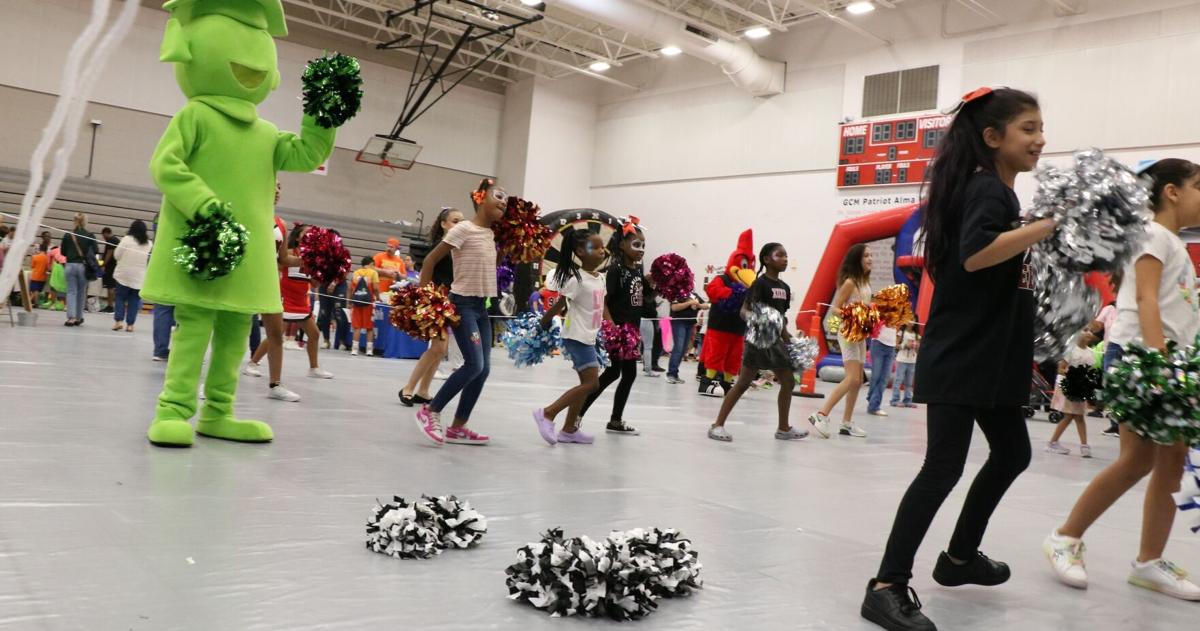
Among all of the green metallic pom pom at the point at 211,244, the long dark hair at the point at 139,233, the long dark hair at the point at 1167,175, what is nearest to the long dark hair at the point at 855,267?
the long dark hair at the point at 1167,175

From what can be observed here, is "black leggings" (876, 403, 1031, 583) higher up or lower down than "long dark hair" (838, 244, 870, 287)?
lower down

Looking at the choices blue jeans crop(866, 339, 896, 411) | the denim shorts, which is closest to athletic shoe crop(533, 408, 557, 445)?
the denim shorts

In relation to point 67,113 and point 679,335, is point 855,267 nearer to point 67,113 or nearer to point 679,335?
point 679,335

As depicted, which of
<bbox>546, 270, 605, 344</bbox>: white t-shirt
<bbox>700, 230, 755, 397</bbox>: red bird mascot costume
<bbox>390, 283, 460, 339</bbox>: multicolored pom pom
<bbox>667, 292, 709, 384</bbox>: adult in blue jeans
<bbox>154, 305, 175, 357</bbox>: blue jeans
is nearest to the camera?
<bbox>390, 283, 460, 339</bbox>: multicolored pom pom

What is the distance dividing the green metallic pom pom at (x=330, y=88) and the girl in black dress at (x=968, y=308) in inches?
120

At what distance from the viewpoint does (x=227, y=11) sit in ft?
14.5

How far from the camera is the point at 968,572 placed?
9.52 feet

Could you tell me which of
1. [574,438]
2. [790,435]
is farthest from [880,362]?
[574,438]

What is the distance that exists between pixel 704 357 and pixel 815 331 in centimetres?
184

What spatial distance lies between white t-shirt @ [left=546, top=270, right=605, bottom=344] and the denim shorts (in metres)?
0.03

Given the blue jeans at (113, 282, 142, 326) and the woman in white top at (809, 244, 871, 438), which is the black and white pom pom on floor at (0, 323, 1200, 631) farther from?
the blue jeans at (113, 282, 142, 326)

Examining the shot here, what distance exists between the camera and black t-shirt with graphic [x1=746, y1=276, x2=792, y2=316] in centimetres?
691

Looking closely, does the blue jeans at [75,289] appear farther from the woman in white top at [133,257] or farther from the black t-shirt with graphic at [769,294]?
the black t-shirt with graphic at [769,294]

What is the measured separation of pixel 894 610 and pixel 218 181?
358cm
